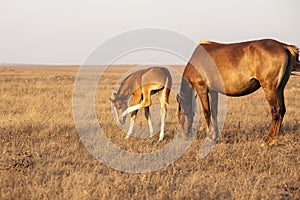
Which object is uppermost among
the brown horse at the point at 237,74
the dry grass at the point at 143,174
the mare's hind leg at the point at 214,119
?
the brown horse at the point at 237,74

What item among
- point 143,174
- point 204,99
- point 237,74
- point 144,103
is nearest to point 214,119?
point 204,99

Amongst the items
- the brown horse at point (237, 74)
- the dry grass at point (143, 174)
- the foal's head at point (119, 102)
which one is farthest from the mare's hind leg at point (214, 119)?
the foal's head at point (119, 102)

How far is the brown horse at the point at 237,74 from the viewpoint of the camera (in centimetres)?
747

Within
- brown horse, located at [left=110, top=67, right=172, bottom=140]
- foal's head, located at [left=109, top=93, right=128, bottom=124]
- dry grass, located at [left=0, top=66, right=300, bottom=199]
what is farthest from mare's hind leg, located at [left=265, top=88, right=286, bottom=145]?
foal's head, located at [left=109, top=93, right=128, bottom=124]

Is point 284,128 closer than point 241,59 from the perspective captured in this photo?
No

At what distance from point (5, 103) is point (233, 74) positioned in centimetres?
904

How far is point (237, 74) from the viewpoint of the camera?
795 centimetres

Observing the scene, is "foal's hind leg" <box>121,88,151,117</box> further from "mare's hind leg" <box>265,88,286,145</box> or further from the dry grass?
"mare's hind leg" <box>265,88,286,145</box>

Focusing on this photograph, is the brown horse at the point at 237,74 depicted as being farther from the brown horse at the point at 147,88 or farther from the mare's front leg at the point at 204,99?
the brown horse at the point at 147,88

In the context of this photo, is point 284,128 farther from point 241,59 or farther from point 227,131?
point 241,59

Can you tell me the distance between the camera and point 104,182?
4898mm

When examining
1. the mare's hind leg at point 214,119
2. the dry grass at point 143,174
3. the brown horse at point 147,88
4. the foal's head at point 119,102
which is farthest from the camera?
the foal's head at point 119,102

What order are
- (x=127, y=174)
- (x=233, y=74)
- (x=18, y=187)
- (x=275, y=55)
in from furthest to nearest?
(x=233, y=74)
(x=275, y=55)
(x=127, y=174)
(x=18, y=187)

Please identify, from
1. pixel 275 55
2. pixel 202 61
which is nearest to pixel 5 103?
pixel 202 61
